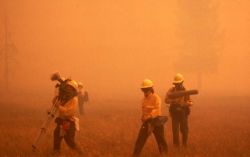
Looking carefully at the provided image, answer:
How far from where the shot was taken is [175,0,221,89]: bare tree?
5584 centimetres

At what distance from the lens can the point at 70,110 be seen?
11125 mm

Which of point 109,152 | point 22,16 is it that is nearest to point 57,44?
point 22,16

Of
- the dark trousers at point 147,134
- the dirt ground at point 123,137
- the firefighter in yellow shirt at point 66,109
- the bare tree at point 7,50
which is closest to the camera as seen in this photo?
the firefighter in yellow shirt at point 66,109

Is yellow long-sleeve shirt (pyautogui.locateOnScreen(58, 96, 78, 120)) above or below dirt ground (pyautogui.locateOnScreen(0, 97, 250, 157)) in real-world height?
above

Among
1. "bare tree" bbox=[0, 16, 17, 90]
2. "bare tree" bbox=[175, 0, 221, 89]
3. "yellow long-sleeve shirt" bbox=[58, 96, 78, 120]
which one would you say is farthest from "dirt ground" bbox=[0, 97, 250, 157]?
"bare tree" bbox=[0, 16, 17, 90]

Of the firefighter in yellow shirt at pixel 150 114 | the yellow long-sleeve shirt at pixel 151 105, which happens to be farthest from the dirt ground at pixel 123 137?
the yellow long-sleeve shirt at pixel 151 105

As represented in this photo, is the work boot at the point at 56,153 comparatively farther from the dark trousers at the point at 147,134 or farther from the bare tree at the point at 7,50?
the bare tree at the point at 7,50

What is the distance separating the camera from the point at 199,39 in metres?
57.1

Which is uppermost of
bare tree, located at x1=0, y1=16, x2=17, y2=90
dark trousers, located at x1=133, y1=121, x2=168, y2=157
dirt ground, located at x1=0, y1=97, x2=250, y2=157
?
bare tree, located at x1=0, y1=16, x2=17, y2=90

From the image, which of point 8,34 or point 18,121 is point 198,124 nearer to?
point 18,121

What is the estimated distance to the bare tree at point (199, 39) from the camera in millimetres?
55844

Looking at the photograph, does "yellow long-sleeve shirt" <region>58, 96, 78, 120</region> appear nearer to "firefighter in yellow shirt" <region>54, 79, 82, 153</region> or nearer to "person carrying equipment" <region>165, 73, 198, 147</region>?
"firefighter in yellow shirt" <region>54, 79, 82, 153</region>

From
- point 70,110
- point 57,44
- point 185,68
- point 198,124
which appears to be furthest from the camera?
point 57,44

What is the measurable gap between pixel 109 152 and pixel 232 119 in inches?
469
